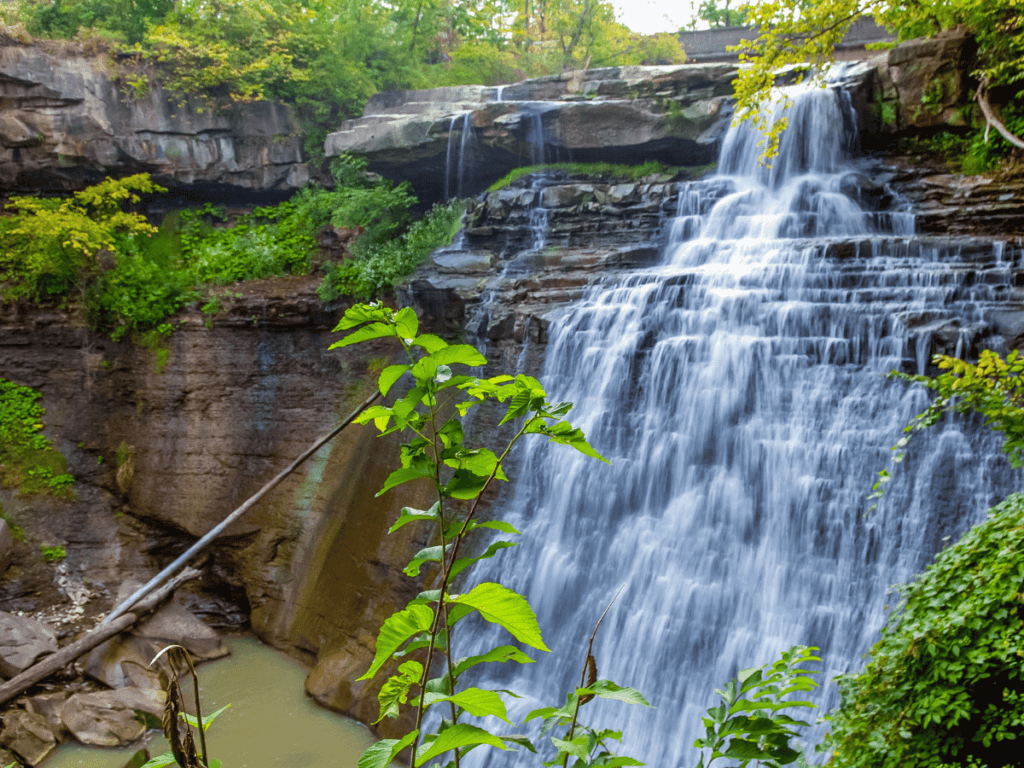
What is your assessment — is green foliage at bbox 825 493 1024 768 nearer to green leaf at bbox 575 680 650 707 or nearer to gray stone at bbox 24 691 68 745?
green leaf at bbox 575 680 650 707

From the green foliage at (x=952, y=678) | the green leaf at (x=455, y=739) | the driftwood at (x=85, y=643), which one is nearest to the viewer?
the green leaf at (x=455, y=739)

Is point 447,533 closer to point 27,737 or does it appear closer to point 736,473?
point 736,473

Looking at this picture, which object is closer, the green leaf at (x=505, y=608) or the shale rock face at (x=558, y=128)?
the green leaf at (x=505, y=608)

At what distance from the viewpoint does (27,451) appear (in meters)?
11.6

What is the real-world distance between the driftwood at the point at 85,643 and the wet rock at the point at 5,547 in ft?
8.15

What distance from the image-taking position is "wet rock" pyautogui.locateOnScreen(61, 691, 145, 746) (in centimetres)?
781

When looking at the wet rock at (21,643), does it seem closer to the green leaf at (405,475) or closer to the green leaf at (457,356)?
the green leaf at (405,475)

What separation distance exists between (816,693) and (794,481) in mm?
1967

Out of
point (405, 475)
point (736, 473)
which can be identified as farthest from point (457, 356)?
point (736, 473)

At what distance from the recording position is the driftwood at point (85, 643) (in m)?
7.77

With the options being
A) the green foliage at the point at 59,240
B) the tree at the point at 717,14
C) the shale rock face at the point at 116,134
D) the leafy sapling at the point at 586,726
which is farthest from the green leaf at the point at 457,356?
the tree at the point at 717,14

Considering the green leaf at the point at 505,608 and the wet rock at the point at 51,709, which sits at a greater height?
the green leaf at the point at 505,608

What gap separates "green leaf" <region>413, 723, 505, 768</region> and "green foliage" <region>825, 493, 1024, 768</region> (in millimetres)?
2468

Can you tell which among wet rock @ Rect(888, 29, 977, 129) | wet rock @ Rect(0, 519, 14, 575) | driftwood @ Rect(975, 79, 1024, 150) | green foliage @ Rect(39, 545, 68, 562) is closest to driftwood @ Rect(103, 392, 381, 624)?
green foliage @ Rect(39, 545, 68, 562)
